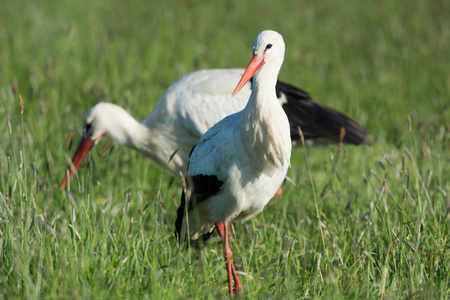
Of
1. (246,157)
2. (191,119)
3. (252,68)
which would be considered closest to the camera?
(252,68)

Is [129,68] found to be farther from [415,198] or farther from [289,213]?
[415,198]

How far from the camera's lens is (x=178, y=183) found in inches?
199

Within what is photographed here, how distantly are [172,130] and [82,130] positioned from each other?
74 centimetres

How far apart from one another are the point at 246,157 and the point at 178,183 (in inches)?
72.1

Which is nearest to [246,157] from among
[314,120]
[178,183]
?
[314,120]

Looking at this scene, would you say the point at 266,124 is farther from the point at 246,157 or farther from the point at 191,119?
the point at 191,119

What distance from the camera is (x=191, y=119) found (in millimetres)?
4812

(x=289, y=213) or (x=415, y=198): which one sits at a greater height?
(x=415, y=198)

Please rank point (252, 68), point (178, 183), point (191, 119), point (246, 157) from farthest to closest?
point (178, 183), point (191, 119), point (246, 157), point (252, 68)

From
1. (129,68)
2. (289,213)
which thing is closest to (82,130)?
(129,68)

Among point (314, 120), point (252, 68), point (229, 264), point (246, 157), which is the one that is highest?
point (252, 68)

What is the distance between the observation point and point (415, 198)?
143 inches

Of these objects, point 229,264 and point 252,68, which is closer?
point 252,68

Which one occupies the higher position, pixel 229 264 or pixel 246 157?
pixel 246 157
